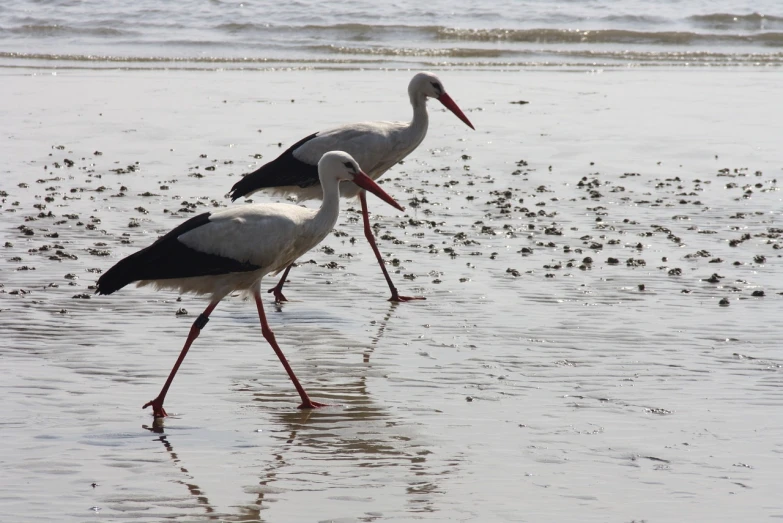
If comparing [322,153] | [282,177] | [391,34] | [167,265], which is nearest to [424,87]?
[322,153]

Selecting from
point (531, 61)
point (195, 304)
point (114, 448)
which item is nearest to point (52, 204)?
point (195, 304)

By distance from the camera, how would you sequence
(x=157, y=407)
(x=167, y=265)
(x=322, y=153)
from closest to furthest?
(x=157, y=407) < (x=167, y=265) < (x=322, y=153)

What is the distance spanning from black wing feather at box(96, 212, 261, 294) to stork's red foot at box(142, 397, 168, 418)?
75cm

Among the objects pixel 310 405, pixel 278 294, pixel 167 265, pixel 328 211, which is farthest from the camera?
pixel 278 294

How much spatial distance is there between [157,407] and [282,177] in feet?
13.0

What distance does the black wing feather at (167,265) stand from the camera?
6375mm

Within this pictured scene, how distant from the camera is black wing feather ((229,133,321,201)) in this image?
957 centimetres

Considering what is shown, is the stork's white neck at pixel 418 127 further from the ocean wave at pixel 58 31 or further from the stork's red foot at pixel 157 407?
the ocean wave at pixel 58 31

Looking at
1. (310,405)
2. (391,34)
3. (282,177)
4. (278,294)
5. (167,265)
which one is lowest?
(278,294)

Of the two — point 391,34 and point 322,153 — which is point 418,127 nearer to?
point 322,153

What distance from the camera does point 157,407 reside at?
5.93 m

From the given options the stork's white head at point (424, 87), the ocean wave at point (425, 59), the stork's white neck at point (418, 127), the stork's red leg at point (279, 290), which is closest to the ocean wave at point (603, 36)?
the ocean wave at point (425, 59)

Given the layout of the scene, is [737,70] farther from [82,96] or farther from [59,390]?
[59,390]

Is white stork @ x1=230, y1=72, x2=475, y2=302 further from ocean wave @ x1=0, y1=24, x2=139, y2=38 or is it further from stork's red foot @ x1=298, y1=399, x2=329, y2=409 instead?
ocean wave @ x1=0, y1=24, x2=139, y2=38
